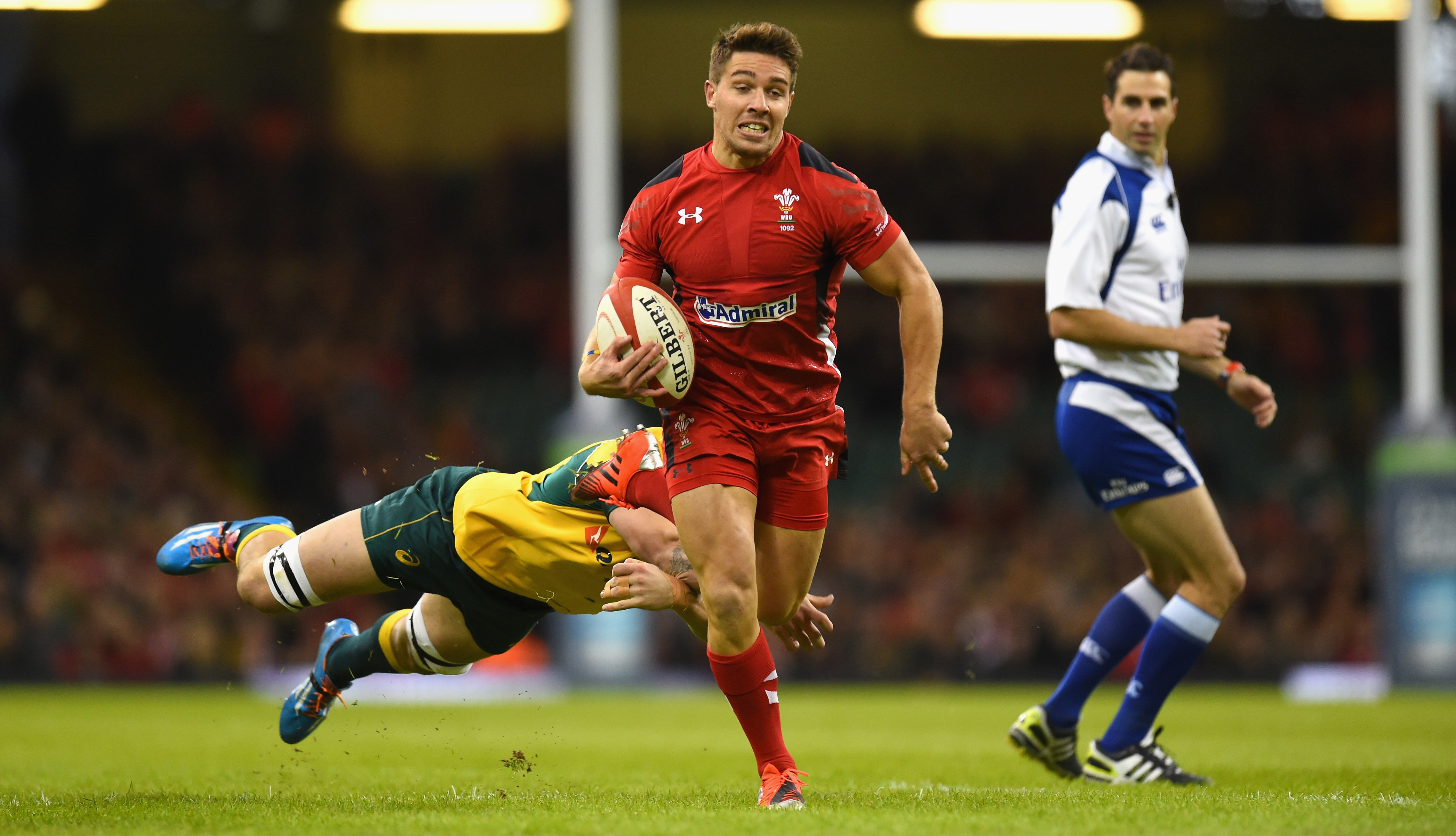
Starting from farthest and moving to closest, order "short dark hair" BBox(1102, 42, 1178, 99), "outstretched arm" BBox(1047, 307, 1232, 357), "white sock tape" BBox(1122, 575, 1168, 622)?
1. "short dark hair" BBox(1102, 42, 1178, 99)
2. "white sock tape" BBox(1122, 575, 1168, 622)
3. "outstretched arm" BBox(1047, 307, 1232, 357)

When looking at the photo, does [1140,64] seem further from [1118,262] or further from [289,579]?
[289,579]

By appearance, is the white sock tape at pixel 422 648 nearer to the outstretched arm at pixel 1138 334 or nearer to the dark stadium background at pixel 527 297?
the outstretched arm at pixel 1138 334

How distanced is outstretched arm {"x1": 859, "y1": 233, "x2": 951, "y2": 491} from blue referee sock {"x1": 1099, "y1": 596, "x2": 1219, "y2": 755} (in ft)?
4.38

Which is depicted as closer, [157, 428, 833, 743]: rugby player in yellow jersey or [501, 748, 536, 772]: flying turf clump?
[157, 428, 833, 743]: rugby player in yellow jersey

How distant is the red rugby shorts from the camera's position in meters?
4.59

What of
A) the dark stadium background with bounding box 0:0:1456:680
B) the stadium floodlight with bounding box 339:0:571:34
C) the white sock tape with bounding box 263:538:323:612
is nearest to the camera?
the white sock tape with bounding box 263:538:323:612

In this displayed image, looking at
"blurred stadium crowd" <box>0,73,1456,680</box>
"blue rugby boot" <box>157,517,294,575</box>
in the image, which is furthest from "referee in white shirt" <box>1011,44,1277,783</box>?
"blurred stadium crowd" <box>0,73,1456,680</box>

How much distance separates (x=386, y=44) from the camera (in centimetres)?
1903

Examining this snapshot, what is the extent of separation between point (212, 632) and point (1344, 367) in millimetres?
11977

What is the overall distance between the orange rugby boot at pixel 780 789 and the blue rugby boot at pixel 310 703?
186cm

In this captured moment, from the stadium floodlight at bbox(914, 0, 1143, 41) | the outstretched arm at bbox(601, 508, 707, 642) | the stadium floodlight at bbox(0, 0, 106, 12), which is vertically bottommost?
the outstretched arm at bbox(601, 508, 707, 642)

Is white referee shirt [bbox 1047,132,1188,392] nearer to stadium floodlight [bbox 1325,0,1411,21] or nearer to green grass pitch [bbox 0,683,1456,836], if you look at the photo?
green grass pitch [bbox 0,683,1456,836]

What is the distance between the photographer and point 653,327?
14.9ft

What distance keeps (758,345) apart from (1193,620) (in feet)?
6.46
